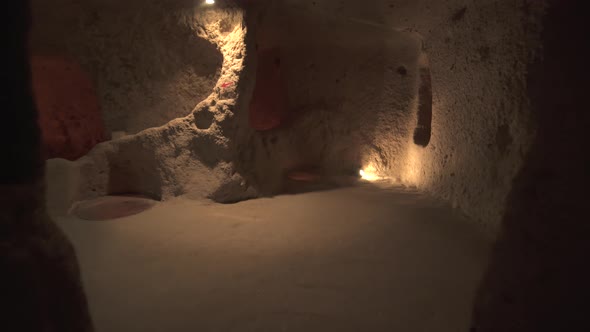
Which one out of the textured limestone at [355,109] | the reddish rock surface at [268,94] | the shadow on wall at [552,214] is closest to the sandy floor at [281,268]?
the textured limestone at [355,109]

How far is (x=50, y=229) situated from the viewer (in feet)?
3.44

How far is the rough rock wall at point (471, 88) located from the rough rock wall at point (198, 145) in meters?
0.93

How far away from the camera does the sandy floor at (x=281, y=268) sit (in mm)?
1776

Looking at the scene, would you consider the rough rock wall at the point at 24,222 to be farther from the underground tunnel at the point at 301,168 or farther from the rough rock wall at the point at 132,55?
the rough rock wall at the point at 132,55

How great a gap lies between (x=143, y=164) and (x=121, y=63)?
160cm

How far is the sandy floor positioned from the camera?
1.78 metres

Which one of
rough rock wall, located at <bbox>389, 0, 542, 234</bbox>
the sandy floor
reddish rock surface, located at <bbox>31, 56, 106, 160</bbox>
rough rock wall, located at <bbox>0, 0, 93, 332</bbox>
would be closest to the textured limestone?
rough rock wall, located at <bbox>389, 0, 542, 234</bbox>

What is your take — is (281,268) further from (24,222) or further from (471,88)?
(471,88)

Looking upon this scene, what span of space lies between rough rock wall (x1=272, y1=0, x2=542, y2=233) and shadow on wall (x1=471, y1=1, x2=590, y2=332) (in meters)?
1.45

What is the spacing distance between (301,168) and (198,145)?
7.45 ft

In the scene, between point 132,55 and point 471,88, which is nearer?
point 471,88

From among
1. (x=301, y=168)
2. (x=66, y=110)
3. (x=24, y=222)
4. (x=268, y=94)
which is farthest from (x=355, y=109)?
(x=24, y=222)

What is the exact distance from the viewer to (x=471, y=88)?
3.23m

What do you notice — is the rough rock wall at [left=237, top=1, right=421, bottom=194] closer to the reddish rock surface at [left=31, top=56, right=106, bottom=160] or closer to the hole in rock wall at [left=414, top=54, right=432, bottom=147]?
the hole in rock wall at [left=414, top=54, right=432, bottom=147]
